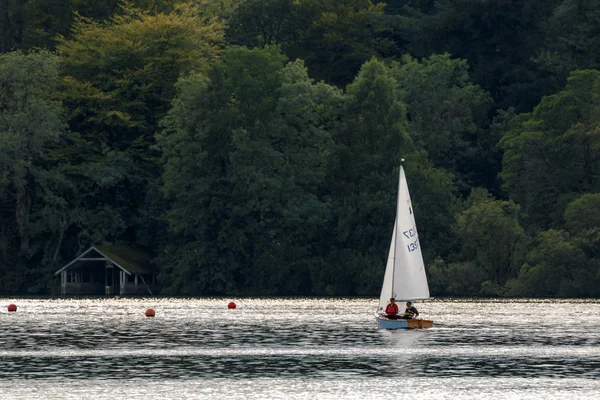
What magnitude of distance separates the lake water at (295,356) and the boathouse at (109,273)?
116 ft

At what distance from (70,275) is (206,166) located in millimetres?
17409

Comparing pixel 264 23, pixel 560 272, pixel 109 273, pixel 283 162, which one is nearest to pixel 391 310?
pixel 560 272

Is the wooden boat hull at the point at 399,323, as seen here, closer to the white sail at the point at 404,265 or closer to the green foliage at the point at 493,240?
the white sail at the point at 404,265

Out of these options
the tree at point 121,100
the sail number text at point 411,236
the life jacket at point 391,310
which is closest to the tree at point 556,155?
the tree at point 121,100

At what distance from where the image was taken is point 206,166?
136 m

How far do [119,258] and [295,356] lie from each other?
254ft

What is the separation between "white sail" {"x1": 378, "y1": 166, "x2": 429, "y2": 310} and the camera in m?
78.3

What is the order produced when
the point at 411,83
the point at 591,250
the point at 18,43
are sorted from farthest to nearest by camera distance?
1. the point at 18,43
2. the point at 411,83
3. the point at 591,250

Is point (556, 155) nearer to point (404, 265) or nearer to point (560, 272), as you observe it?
point (560, 272)

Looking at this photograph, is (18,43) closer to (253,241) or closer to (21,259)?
(21,259)

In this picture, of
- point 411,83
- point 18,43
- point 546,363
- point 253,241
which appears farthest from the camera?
point 18,43

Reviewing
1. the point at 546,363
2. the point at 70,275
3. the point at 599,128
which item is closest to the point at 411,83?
the point at 599,128

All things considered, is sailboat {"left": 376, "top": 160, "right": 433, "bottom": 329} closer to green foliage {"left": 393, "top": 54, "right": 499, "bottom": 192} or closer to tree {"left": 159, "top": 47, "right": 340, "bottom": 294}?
tree {"left": 159, "top": 47, "right": 340, "bottom": 294}

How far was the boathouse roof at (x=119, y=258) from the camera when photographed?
5271 inches
